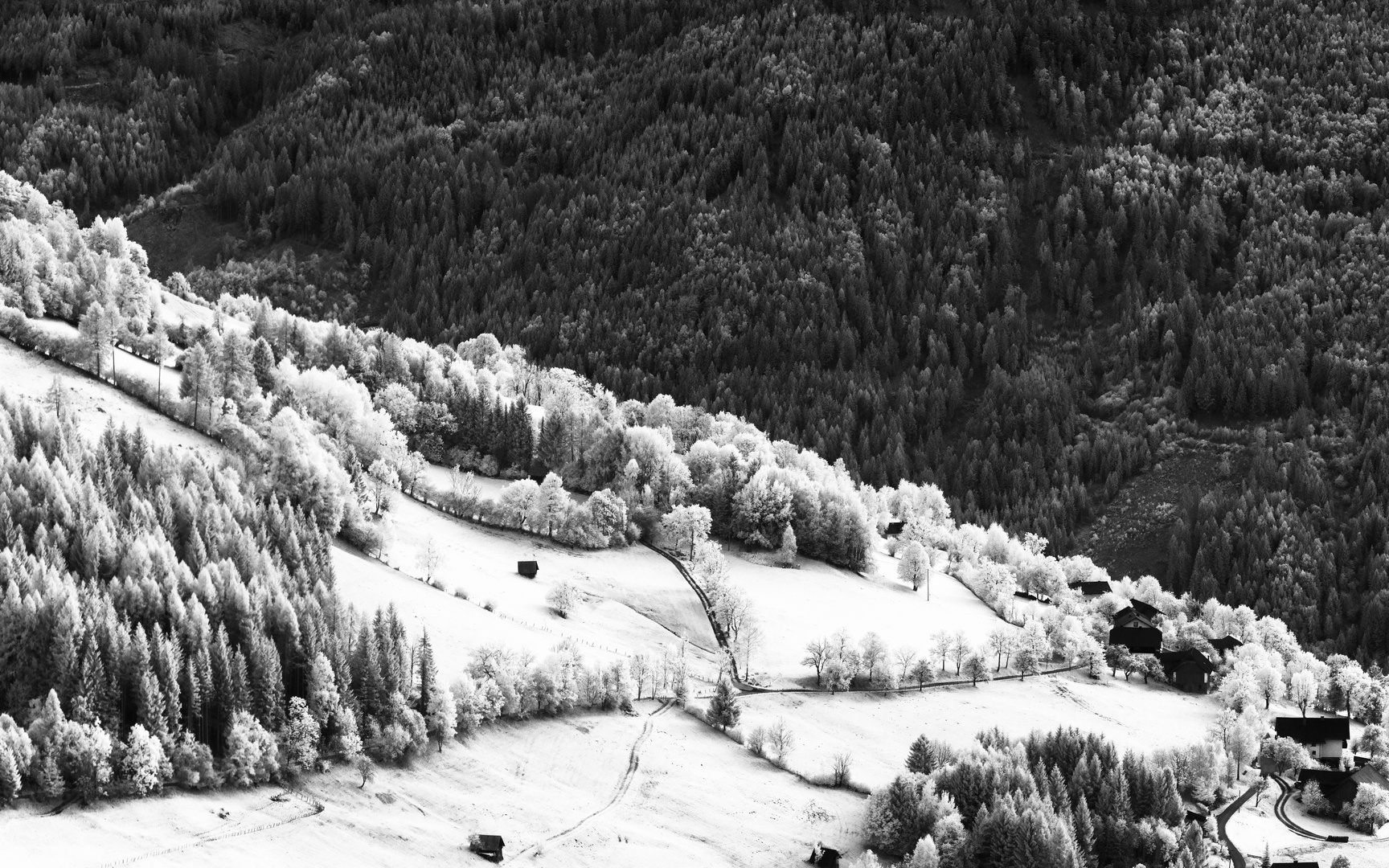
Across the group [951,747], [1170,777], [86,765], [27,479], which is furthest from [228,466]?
[1170,777]

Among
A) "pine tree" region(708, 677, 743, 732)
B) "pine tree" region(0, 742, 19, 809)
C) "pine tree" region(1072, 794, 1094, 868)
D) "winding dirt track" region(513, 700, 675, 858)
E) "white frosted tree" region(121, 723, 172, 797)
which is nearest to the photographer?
"pine tree" region(0, 742, 19, 809)

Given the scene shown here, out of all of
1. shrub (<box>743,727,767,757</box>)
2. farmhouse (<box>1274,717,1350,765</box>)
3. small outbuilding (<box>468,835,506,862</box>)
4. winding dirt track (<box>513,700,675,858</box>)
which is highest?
small outbuilding (<box>468,835,506,862</box>)

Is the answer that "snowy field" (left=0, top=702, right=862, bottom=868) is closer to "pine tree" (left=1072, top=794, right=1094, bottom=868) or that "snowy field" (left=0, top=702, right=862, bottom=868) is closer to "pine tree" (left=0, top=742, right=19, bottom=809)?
"pine tree" (left=0, top=742, right=19, bottom=809)

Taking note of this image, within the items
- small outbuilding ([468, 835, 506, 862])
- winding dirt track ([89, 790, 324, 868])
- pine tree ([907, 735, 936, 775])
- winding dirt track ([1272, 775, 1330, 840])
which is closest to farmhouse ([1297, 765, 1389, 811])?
winding dirt track ([1272, 775, 1330, 840])

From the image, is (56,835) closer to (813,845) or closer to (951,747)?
(813,845)

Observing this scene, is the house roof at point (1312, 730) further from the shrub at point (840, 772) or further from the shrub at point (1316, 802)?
the shrub at point (840, 772)

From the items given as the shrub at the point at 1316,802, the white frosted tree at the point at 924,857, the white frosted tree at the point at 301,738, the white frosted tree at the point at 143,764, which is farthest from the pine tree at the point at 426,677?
the shrub at the point at 1316,802

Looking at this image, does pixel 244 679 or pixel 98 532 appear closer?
pixel 244 679
